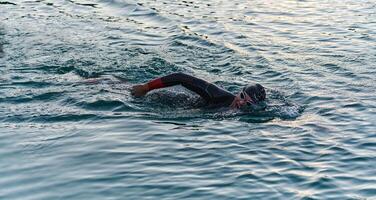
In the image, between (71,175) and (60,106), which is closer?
(71,175)

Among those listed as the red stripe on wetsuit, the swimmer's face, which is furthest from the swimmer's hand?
the swimmer's face

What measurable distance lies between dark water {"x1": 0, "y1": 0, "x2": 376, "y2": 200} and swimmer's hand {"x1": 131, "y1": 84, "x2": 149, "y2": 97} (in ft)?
0.53

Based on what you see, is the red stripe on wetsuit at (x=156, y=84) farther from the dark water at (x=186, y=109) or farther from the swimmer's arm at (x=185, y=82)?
the dark water at (x=186, y=109)

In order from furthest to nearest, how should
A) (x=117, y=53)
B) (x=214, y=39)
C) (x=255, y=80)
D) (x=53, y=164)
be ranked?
(x=214, y=39) → (x=117, y=53) → (x=255, y=80) → (x=53, y=164)

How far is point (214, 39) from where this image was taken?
15.3 metres

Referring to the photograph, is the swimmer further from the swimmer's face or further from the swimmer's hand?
the swimmer's hand

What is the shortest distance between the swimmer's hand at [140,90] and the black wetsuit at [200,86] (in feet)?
1.02

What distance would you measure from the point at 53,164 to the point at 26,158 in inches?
19.4

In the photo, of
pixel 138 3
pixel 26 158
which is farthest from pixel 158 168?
→ pixel 138 3

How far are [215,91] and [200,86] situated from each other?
0.24 metres

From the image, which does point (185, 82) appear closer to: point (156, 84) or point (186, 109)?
point (156, 84)

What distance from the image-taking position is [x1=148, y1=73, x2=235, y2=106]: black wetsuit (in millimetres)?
9984

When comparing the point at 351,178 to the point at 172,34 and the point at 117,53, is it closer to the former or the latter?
the point at 117,53

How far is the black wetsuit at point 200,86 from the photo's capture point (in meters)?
9.98
